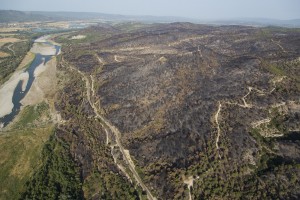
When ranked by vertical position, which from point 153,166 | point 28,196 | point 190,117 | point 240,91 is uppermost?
point 240,91

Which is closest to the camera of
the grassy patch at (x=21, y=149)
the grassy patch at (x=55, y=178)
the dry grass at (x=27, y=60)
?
the grassy patch at (x=55, y=178)

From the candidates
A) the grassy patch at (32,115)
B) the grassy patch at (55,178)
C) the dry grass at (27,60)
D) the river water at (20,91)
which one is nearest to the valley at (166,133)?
the grassy patch at (55,178)

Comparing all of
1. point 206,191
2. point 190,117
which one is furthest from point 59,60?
point 206,191

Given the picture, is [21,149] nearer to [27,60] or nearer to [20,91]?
[20,91]

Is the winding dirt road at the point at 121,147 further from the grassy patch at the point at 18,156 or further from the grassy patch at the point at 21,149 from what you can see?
the grassy patch at the point at 18,156

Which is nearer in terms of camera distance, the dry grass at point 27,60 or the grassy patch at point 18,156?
the grassy patch at point 18,156

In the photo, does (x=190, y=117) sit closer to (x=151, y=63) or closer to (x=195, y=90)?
(x=195, y=90)

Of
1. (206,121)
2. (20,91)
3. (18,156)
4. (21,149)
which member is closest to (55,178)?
(18,156)

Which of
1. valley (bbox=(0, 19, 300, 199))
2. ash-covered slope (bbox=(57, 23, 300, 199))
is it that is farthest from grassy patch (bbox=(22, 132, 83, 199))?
ash-covered slope (bbox=(57, 23, 300, 199))

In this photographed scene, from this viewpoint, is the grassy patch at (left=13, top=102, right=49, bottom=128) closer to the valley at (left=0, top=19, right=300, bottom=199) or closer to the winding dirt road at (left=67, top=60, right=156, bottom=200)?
the valley at (left=0, top=19, right=300, bottom=199)
